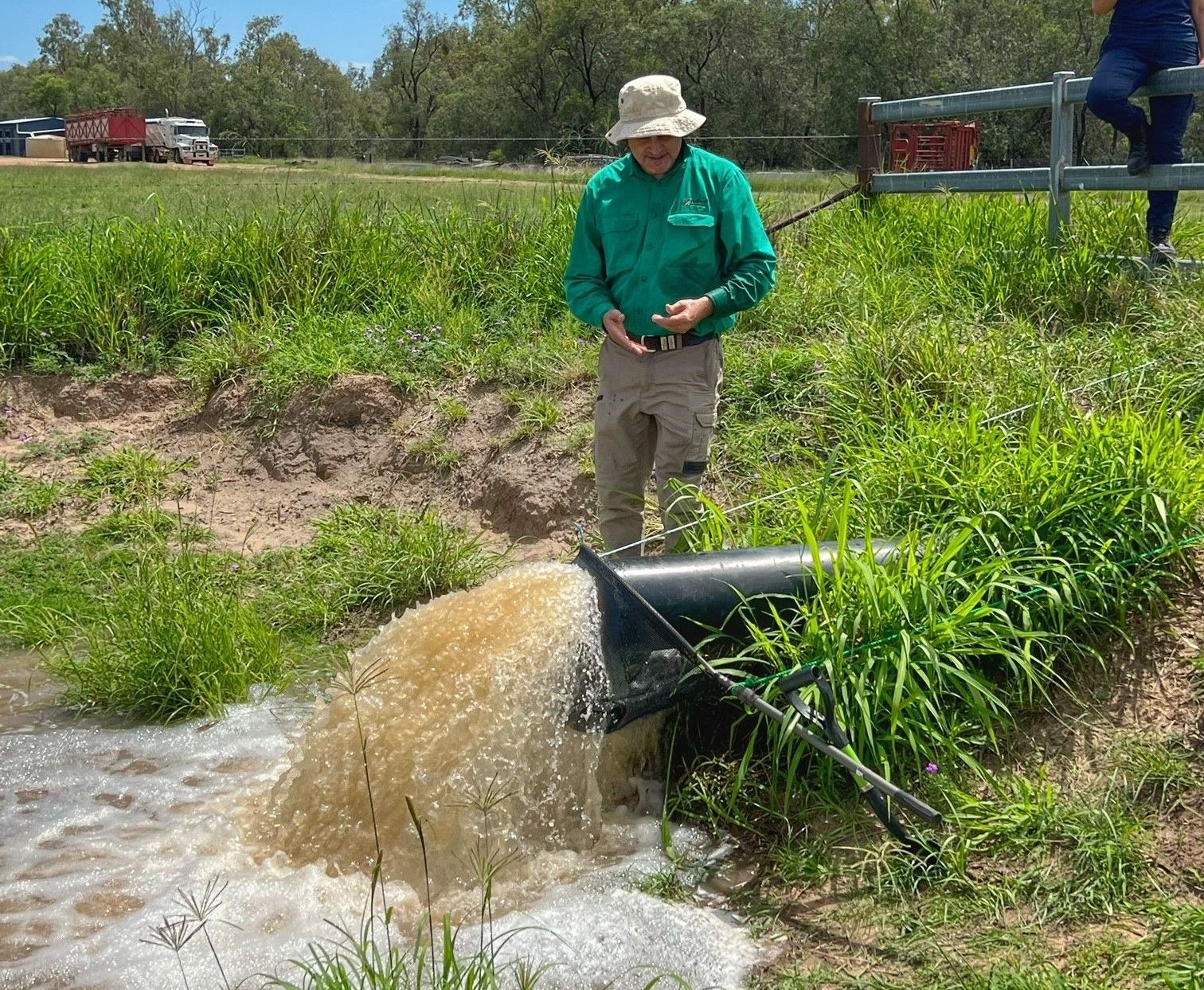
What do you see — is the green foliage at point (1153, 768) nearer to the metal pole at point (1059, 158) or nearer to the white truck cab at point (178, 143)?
the metal pole at point (1059, 158)

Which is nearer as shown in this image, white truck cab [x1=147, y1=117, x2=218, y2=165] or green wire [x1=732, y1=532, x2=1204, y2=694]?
green wire [x1=732, y1=532, x2=1204, y2=694]

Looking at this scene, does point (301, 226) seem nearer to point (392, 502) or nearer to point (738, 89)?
point (392, 502)

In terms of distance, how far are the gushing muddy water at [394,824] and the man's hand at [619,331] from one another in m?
0.91

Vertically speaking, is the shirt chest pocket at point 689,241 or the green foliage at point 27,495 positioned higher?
the shirt chest pocket at point 689,241

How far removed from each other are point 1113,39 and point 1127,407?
118 inches

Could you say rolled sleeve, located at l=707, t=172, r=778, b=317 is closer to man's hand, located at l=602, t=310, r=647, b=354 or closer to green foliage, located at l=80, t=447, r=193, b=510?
man's hand, located at l=602, t=310, r=647, b=354

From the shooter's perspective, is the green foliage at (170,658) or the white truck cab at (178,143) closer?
the green foliage at (170,658)

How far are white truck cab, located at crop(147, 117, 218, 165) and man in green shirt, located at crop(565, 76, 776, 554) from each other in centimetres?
4624

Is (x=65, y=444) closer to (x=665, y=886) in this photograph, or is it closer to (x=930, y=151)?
(x=665, y=886)

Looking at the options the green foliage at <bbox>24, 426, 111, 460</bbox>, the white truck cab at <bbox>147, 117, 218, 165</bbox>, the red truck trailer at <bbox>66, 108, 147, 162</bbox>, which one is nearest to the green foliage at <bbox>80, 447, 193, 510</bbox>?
the green foliage at <bbox>24, 426, 111, 460</bbox>

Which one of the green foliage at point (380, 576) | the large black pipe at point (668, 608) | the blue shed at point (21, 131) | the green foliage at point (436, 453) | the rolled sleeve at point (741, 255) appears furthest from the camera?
the blue shed at point (21, 131)

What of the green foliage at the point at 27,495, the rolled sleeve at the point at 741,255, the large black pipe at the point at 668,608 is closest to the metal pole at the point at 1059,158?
the rolled sleeve at the point at 741,255

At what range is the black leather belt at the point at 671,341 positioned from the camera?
489 centimetres

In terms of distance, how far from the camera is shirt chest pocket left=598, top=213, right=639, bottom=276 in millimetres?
4855
